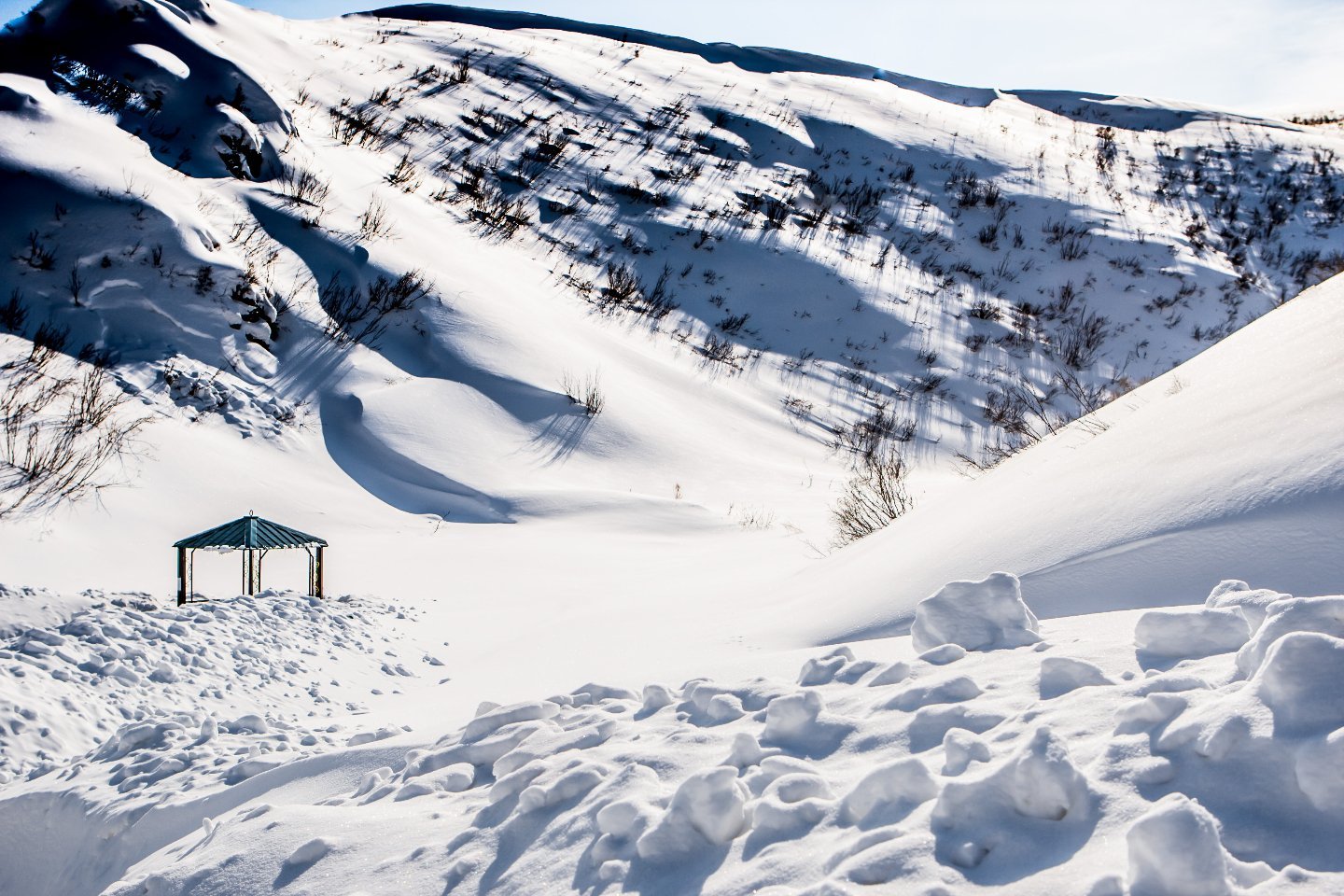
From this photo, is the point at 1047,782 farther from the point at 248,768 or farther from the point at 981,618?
the point at 248,768

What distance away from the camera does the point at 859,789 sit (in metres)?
2.10

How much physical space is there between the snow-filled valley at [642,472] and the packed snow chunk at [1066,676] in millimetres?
12

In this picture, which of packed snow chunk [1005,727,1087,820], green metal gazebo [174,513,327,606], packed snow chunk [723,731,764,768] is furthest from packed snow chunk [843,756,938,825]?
green metal gazebo [174,513,327,606]

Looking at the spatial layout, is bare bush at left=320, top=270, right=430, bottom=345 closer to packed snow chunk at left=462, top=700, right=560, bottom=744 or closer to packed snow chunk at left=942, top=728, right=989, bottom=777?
packed snow chunk at left=462, top=700, right=560, bottom=744

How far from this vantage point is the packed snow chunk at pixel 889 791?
2043 millimetres

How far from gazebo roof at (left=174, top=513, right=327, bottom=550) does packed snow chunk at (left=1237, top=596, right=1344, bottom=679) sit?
24.5 ft

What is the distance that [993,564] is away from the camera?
14.0 feet

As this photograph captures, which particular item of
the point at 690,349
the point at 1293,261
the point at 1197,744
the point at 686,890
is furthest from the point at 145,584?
the point at 1293,261

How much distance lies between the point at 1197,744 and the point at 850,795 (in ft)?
2.36

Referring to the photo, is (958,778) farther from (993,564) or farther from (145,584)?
(145,584)

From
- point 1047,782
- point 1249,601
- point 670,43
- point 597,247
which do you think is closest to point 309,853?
point 1047,782

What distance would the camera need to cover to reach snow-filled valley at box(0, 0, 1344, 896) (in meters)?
2.16

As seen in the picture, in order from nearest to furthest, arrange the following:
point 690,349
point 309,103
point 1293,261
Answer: point 690,349 < point 309,103 < point 1293,261

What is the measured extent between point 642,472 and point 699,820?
37.7ft
